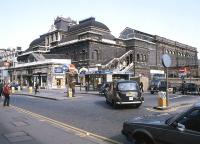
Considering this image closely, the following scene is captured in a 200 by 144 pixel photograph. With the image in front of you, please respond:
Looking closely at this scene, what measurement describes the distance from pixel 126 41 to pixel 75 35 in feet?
42.1

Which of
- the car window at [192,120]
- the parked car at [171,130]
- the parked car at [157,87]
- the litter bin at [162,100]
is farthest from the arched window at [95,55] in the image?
the car window at [192,120]

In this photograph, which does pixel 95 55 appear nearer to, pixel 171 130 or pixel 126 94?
pixel 126 94

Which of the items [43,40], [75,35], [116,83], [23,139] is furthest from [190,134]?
[43,40]

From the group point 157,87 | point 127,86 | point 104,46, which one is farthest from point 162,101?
point 104,46

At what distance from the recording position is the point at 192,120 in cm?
610

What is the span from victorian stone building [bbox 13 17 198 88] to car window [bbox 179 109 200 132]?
55.2 meters

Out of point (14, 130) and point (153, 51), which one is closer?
point (14, 130)

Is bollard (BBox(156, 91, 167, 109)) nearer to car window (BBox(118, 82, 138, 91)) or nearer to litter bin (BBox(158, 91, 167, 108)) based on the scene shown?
litter bin (BBox(158, 91, 167, 108))

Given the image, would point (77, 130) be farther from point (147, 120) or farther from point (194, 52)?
point (194, 52)

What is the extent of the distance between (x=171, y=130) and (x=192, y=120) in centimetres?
51

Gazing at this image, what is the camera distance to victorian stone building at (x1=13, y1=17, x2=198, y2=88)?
232ft

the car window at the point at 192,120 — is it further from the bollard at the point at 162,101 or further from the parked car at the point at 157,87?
the parked car at the point at 157,87

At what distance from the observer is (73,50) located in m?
75.4

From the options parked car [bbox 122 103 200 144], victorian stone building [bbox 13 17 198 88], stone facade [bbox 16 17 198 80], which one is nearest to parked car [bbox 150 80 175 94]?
victorian stone building [bbox 13 17 198 88]
